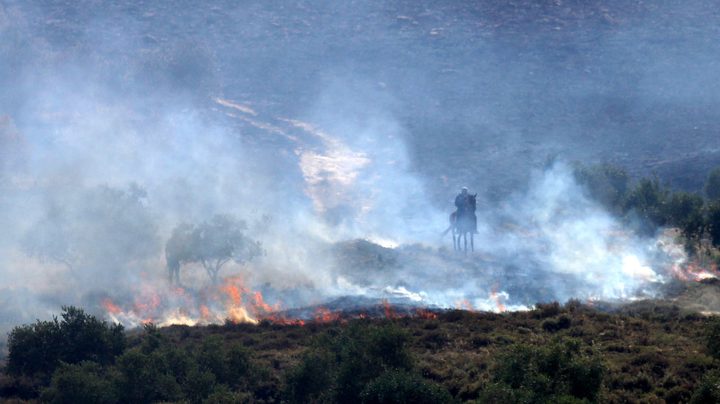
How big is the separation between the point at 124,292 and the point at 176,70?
37.9 meters

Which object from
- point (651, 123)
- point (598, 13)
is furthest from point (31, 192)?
point (598, 13)

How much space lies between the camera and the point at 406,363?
22531 mm

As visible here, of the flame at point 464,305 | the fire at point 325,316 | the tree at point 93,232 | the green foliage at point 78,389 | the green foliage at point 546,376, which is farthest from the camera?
the tree at point 93,232

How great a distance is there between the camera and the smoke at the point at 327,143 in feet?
126

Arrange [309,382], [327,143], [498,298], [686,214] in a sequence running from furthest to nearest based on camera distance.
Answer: [327,143], [686,214], [498,298], [309,382]

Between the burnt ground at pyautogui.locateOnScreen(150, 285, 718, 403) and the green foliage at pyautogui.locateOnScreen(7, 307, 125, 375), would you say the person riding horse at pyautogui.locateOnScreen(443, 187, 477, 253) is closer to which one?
the burnt ground at pyautogui.locateOnScreen(150, 285, 718, 403)

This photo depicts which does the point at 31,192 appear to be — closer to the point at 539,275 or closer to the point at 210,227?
the point at 210,227

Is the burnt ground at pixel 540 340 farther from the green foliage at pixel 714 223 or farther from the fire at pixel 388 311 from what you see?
the green foliage at pixel 714 223

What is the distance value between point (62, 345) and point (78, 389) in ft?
14.3

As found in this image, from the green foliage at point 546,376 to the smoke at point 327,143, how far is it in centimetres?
1256

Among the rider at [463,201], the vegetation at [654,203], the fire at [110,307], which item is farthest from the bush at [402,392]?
the vegetation at [654,203]

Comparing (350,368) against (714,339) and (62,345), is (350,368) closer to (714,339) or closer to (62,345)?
(714,339)

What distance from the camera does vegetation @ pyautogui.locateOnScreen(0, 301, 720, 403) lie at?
Result: 798 inches

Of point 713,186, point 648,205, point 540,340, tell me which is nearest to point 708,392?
point 540,340
